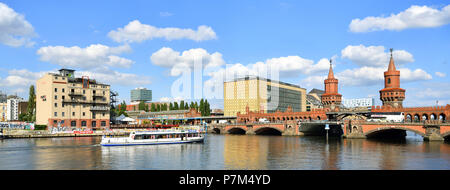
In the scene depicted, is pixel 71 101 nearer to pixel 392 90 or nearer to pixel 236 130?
pixel 236 130

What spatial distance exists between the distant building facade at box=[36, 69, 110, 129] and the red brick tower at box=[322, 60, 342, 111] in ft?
302

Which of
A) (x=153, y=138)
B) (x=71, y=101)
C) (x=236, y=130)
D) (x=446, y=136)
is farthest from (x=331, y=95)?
(x=71, y=101)

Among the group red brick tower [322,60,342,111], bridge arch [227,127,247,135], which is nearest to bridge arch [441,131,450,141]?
red brick tower [322,60,342,111]

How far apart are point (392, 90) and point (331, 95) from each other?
1202 inches

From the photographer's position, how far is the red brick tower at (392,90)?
130m

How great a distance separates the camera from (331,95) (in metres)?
157

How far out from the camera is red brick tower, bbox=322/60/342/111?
15688 centimetres

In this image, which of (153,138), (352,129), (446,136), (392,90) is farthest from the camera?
(392,90)

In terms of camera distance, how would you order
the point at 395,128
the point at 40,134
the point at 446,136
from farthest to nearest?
the point at 40,134, the point at 395,128, the point at 446,136

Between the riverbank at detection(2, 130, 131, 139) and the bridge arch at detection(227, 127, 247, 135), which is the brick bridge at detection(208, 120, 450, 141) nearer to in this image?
the bridge arch at detection(227, 127, 247, 135)

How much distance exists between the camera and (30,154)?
214ft

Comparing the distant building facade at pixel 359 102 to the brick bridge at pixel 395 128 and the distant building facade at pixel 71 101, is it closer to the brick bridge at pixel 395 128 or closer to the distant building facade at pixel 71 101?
the brick bridge at pixel 395 128

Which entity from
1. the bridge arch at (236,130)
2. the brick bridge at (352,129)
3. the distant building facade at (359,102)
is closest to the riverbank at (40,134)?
the brick bridge at (352,129)
